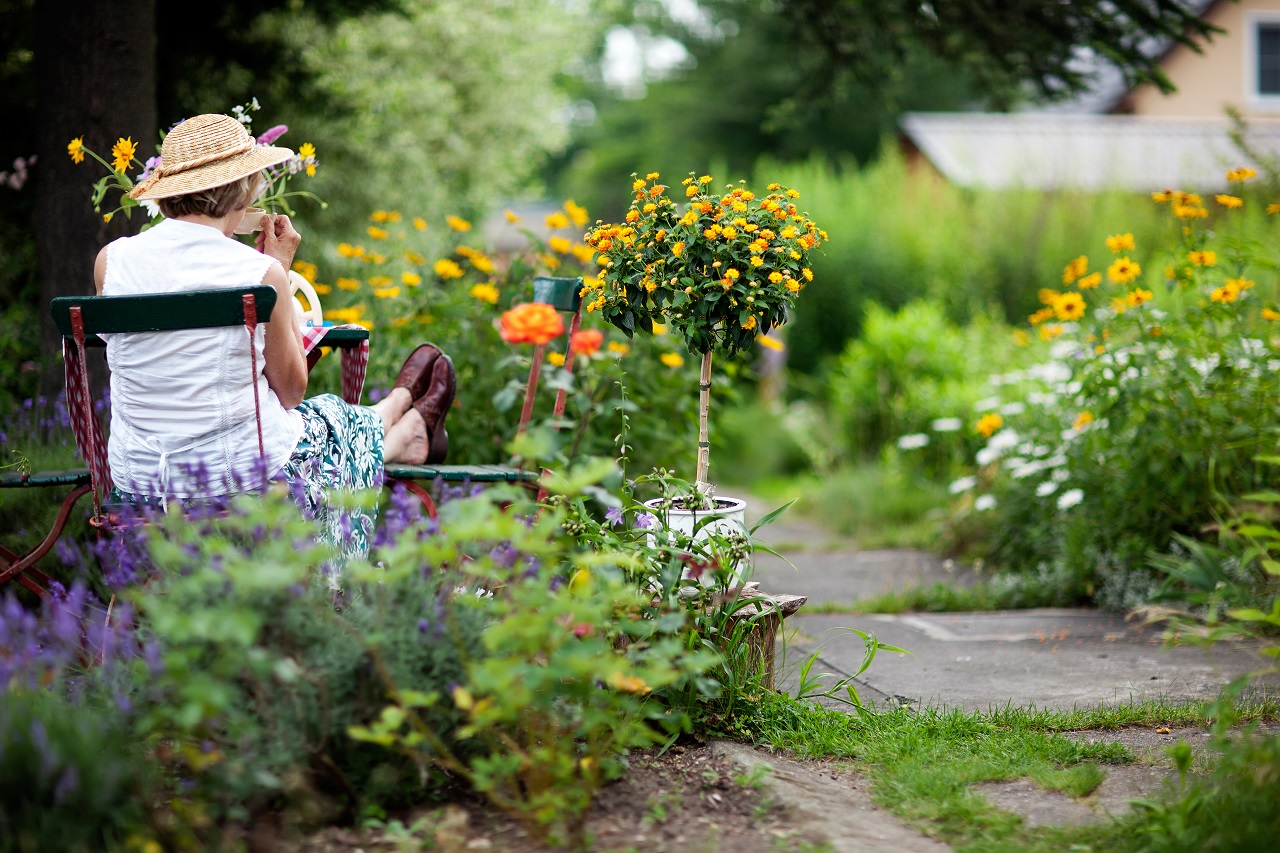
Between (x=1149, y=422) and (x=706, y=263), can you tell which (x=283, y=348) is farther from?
(x=1149, y=422)

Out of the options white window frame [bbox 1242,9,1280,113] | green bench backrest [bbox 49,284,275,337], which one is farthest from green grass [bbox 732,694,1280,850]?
white window frame [bbox 1242,9,1280,113]

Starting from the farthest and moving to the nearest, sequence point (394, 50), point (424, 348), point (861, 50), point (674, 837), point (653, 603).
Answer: point (394, 50) < point (861, 50) < point (424, 348) < point (653, 603) < point (674, 837)

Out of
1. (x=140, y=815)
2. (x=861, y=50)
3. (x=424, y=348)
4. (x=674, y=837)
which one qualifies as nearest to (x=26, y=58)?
(x=424, y=348)

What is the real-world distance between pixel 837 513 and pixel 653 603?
4.06 m

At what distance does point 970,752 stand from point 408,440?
1.91 m

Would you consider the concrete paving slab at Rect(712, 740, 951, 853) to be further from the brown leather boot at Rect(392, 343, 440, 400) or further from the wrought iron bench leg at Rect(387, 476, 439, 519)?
the brown leather boot at Rect(392, 343, 440, 400)

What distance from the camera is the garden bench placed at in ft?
8.51

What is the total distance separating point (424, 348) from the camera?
11.8 feet

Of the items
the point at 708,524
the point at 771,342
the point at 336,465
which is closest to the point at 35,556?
the point at 336,465

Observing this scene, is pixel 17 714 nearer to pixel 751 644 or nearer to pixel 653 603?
pixel 653 603

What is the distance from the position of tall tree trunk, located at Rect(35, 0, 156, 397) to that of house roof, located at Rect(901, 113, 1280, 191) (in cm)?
793

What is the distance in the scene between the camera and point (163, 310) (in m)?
2.61

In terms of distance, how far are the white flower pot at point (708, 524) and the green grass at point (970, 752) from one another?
339 millimetres

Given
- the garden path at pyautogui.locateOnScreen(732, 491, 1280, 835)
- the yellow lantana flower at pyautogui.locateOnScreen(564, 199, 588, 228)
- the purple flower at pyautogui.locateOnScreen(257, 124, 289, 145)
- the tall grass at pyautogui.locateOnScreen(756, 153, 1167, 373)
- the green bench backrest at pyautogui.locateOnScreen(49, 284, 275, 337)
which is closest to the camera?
the garden path at pyautogui.locateOnScreen(732, 491, 1280, 835)
